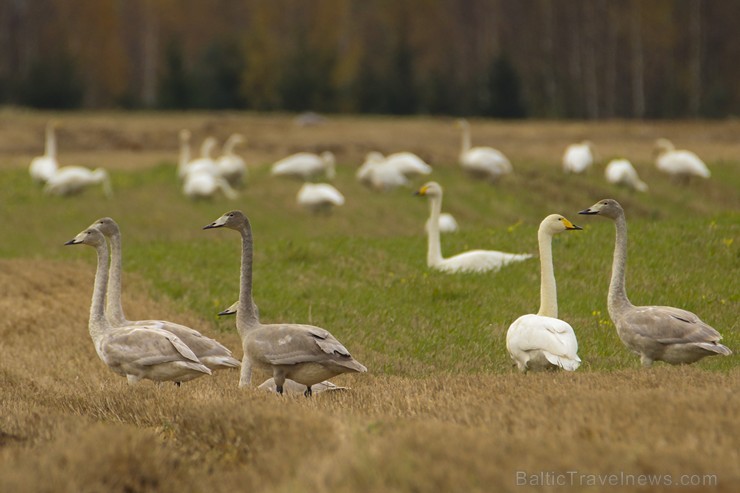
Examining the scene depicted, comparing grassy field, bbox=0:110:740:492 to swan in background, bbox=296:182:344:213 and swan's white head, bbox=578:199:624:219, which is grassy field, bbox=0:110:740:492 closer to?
swan in background, bbox=296:182:344:213

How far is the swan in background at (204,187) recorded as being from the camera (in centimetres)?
2953

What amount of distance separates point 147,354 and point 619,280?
4562 millimetres

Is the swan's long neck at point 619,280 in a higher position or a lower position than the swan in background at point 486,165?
lower

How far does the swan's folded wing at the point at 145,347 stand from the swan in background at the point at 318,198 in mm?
17093

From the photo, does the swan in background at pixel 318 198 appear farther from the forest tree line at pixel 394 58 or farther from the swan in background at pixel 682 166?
the forest tree line at pixel 394 58

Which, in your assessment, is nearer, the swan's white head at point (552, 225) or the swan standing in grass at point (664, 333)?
the swan standing in grass at point (664, 333)

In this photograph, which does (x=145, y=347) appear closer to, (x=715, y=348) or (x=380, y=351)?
(x=380, y=351)

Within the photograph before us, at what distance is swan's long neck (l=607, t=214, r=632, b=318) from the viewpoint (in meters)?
11.5

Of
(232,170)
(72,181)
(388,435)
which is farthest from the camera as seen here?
(232,170)

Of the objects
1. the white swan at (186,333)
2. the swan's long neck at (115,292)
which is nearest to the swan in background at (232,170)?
the swan's long neck at (115,292)

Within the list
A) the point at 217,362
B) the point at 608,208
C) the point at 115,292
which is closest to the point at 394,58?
the point at 115,292

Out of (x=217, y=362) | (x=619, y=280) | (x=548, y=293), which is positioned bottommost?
(x=217, y=362)

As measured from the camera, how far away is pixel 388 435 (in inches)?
300

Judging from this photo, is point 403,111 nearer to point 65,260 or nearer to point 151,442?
point 65,260
